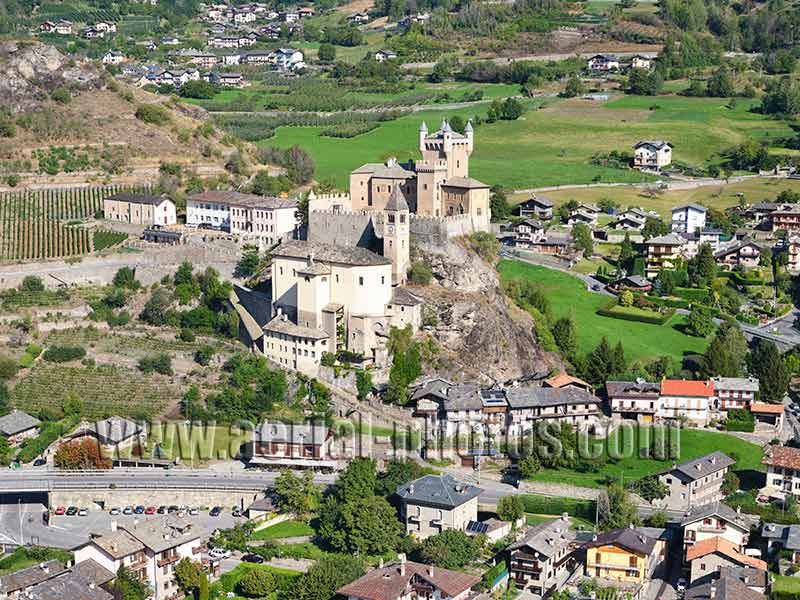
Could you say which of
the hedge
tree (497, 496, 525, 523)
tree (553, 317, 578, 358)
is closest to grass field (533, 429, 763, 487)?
tree (497, 496, 525, 523)

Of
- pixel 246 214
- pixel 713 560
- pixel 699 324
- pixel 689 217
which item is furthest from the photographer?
pixel 689 217

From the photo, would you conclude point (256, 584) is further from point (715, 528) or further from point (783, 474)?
point (783, 474)

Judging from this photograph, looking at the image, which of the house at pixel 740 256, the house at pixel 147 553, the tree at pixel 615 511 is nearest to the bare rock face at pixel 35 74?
the house at pixel 740 256

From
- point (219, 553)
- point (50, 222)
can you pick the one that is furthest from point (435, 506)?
point (50, 222)

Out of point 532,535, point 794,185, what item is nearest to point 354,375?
point 532,535

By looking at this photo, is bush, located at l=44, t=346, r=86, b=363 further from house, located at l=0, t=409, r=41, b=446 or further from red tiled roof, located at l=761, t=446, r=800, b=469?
red tiled roof, located at l=761, t=446, r=800, b=469

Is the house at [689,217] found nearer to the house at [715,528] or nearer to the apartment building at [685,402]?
the apartment building at [685,402]
